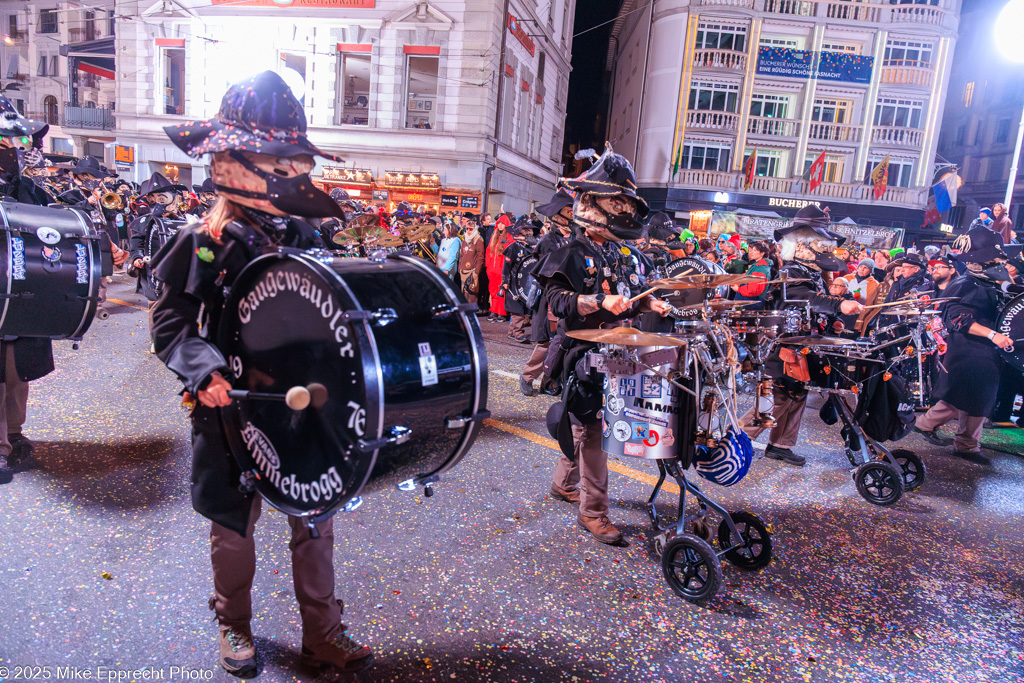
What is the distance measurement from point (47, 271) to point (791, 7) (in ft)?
110

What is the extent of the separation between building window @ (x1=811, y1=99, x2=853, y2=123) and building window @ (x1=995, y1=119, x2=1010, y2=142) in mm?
15748

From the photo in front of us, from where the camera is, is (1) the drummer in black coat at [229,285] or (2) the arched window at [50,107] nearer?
(1) the drummer in black coat at [229,285]

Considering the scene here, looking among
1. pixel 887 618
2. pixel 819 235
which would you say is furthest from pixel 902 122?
pixel 887 618

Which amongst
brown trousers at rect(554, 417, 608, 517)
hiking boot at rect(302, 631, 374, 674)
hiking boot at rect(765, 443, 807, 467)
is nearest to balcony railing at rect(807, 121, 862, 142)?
hiking boot at rect(765, 443, 807, 467)

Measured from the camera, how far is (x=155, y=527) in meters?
3.61

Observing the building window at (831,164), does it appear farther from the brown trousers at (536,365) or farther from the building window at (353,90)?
the brown trousers at (536,365)

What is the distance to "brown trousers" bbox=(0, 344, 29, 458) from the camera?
14.0ft

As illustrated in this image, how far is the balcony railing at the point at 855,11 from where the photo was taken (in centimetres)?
2830

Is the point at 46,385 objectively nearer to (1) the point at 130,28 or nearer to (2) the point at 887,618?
(2) the point at 887,618

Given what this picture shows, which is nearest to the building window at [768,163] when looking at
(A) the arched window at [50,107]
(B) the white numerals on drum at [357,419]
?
(B) the white numerals on drum at [357,419]

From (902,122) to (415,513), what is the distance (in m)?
33.6

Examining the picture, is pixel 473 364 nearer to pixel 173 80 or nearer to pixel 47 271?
pixel 47 271

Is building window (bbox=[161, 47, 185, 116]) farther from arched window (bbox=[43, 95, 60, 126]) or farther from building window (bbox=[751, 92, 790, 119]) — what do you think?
building window (bbox=[751, 92, 790, 119])

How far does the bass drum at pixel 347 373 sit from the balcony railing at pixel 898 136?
33.4 meters
